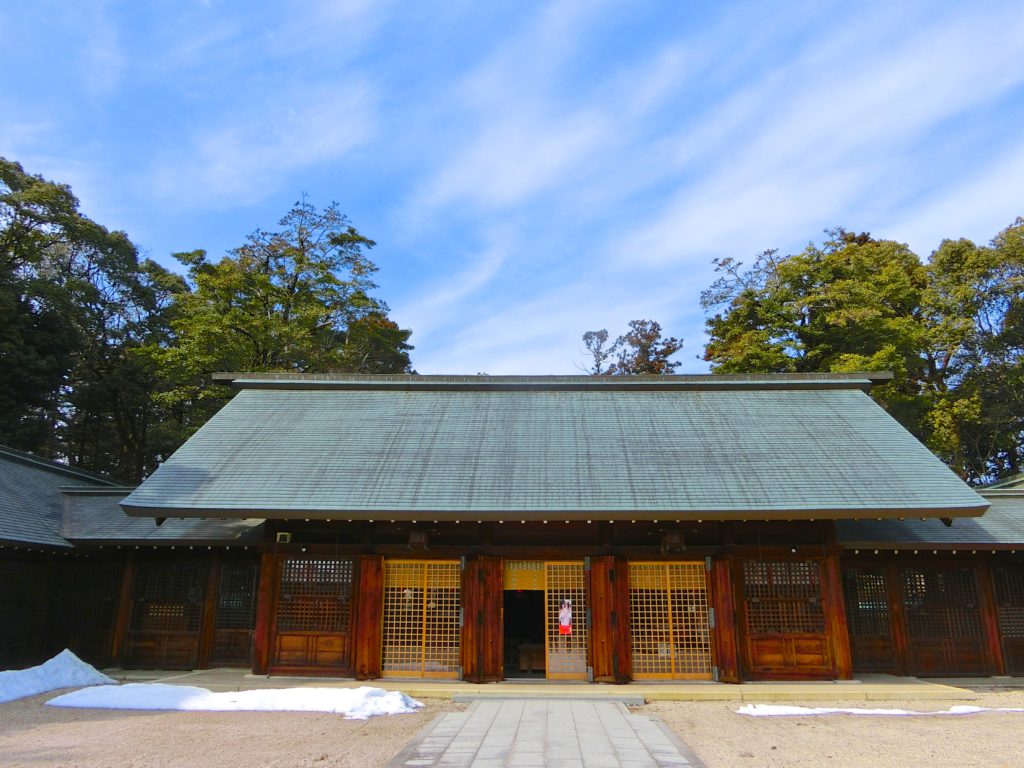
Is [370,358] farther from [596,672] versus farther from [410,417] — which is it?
[596,672]

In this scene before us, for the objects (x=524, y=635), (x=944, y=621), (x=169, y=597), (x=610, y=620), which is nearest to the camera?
(x=610, y=620)

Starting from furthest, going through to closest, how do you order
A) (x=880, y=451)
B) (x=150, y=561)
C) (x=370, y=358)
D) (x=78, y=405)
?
(x=370, y=358) → (x=78, y=405) → (x=150, y=561) → (x=880, y=451)

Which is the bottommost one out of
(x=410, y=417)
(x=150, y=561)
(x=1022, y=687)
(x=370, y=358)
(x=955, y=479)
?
(x=1022, y=687)

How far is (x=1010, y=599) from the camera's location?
12805mm

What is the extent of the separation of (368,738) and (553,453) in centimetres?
610

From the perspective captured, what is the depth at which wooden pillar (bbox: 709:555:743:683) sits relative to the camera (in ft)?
37.1

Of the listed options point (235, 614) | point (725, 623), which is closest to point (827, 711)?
point (725, 623)

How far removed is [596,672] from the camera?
37.6 feet

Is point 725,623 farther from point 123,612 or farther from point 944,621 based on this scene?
point 123,612

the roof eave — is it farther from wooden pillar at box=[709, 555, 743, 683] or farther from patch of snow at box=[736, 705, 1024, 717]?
patch of snow at box=[736, 705, 1024, 717]

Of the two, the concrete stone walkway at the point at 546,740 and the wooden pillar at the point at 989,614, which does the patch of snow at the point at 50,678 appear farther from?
the wooden pillar at the point at 989,614

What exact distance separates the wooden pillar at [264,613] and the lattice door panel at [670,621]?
6.40 metres

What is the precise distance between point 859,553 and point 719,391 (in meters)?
4.28

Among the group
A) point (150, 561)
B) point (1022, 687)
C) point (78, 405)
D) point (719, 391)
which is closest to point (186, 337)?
point (78, 405)
